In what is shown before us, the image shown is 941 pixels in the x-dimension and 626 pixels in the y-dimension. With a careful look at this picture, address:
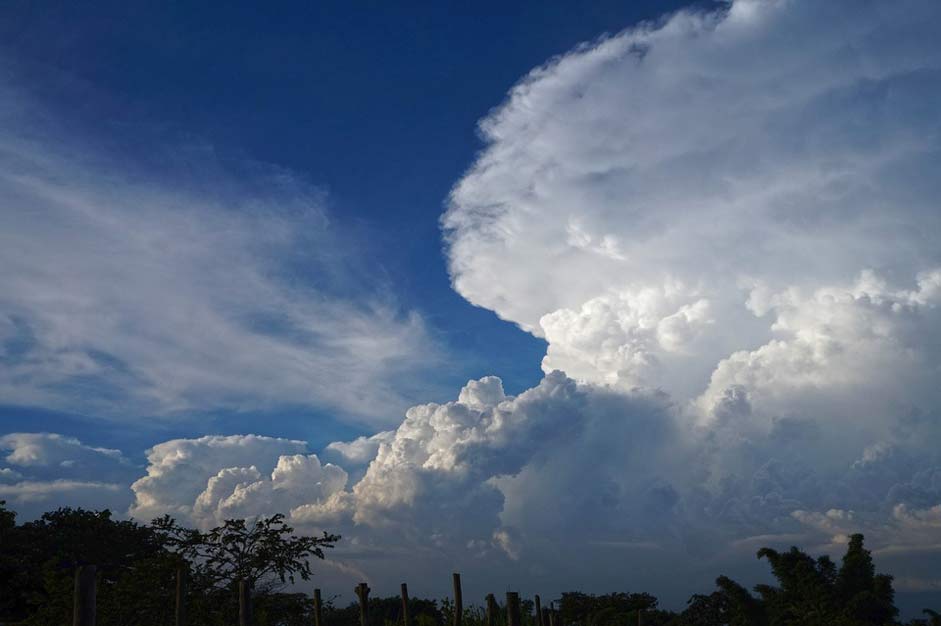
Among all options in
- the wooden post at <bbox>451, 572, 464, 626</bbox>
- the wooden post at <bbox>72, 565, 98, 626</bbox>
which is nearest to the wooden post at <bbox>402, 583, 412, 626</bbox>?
the wooden post at <bbox>451, 572, 464, 626</bbox>

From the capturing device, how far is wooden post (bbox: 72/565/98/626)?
10312 mm

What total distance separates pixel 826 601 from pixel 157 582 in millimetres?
27441

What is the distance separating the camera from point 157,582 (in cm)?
2003

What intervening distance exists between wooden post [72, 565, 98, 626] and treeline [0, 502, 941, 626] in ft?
27.9

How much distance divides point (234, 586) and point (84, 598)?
11217 mm

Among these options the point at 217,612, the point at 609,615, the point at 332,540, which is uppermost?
the point at 332,540

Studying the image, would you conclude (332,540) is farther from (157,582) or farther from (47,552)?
(47,552)

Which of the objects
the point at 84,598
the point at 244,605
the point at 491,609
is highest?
the point at 84,598

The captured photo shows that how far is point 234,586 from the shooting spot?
20.9 metres

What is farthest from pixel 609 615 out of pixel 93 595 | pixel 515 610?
pixel 93 595

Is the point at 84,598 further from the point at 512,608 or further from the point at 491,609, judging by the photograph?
the point at 491,609

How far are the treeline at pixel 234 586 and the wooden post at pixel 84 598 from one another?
27.9ft

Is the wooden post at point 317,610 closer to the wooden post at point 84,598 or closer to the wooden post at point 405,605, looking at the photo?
the wooden post at point 405,605

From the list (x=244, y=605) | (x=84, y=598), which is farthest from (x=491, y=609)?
(x=84, y=598)
